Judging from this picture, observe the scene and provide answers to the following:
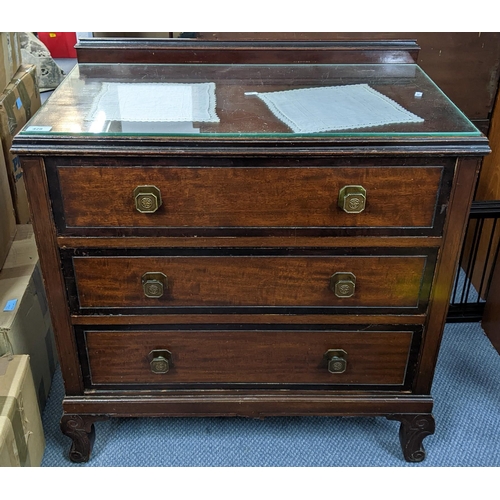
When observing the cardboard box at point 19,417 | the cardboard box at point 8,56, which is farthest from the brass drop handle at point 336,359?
the cardboard box at point 8,56

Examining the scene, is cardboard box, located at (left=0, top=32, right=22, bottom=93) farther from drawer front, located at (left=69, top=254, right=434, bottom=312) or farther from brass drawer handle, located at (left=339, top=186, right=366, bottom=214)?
brass drawer handle, located at (left=339, top=186, right=366, bottom=214)

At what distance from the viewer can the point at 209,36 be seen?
66.7 inches

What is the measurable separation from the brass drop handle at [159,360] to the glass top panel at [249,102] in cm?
58

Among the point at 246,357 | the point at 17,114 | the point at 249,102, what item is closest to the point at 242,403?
the point at 246,357

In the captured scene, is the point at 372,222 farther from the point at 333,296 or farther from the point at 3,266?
the point at 3,266

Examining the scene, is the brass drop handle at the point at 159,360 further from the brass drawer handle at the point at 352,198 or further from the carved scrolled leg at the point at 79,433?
the brass drawer handle at the point at 352,198

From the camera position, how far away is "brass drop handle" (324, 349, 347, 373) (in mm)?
1460

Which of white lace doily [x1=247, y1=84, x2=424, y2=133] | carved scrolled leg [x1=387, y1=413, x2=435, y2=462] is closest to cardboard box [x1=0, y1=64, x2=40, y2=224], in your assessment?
white lace doily [x1=247, y1=84, x2=424, y2=133]

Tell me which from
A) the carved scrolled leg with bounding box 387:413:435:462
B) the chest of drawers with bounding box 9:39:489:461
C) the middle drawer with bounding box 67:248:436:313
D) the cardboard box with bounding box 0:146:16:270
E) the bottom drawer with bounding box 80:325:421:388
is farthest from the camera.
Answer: the cardboard box with bounding box 0:146:16:270

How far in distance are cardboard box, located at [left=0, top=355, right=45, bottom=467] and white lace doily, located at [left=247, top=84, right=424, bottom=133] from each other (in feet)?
3.05

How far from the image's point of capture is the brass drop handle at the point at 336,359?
1460mm

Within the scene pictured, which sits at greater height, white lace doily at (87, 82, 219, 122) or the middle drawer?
white lace doily at (87, 82, 219, 122)

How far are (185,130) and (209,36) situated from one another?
634mm

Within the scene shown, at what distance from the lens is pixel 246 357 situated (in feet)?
4.87
